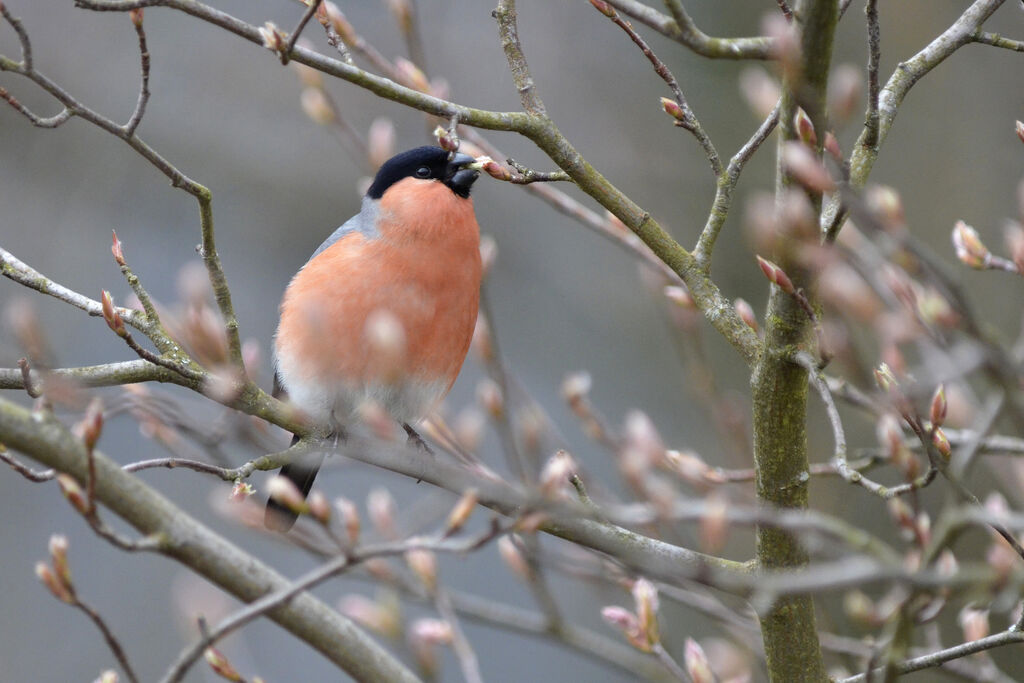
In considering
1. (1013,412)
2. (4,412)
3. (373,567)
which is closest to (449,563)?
(373,567)

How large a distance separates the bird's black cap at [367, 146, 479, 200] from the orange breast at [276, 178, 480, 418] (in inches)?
2.3

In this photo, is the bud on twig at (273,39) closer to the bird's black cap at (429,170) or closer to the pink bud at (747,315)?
the pink bud at (747,315)

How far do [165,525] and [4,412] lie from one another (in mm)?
304

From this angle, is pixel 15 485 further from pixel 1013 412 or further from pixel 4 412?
pixel 1013 412

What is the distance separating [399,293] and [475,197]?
10.8 feet

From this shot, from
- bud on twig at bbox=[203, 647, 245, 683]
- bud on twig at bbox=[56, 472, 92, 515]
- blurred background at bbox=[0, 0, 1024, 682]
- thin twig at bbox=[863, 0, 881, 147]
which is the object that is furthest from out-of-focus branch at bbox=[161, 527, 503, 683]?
blurred background at bbox=[0, 0, 1024, 682]

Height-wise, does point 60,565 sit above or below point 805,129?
below

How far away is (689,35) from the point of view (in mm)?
1873

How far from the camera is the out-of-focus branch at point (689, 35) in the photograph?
5.94ft

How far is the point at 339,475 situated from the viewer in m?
5.38

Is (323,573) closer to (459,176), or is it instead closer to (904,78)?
(904,78)

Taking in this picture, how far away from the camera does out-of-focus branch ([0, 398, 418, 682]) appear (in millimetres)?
1723

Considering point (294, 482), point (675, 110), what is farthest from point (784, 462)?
point (294, 482)

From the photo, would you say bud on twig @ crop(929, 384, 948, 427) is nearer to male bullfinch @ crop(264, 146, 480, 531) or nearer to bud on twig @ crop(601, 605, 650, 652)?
bud on twig @ crop(601, 605, 650, 652)
